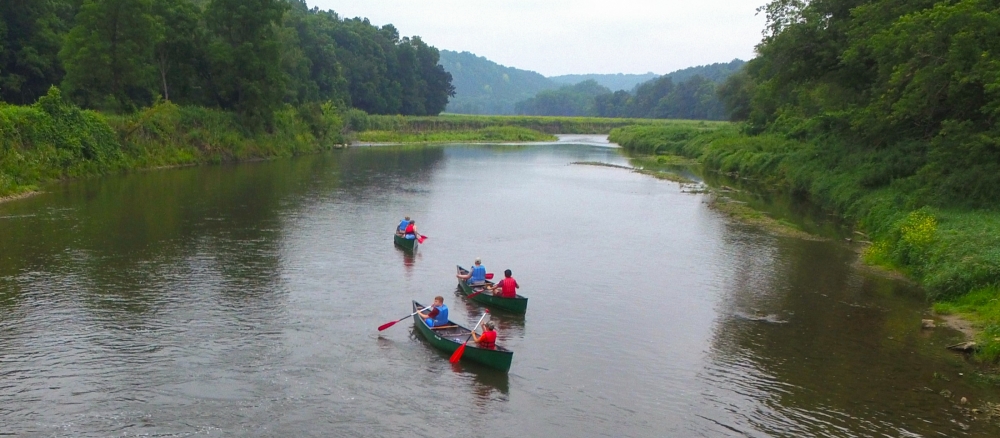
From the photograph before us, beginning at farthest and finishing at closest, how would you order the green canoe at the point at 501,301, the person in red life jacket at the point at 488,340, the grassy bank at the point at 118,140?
the grassy bank at the point at 118,140, the green canoe at the point at 501,301, the person in red life jacket at the point at 488,340

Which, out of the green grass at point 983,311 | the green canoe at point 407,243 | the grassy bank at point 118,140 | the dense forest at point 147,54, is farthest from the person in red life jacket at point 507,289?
the dense forest at point 147,54

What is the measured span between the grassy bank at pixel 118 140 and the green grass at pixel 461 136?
27.9 metres

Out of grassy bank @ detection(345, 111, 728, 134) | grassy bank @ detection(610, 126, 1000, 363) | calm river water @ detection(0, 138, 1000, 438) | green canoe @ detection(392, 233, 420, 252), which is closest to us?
calm river water @ detection(0, 138, 1000, 438)

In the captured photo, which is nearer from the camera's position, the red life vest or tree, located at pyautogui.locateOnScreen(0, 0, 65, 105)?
the red life vest

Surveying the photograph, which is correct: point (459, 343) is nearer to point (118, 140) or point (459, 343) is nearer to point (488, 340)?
point (488, 340)

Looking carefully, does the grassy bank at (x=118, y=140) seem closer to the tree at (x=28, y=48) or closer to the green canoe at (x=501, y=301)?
the tree at (x=28, y=48)

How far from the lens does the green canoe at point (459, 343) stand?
56.1 feet

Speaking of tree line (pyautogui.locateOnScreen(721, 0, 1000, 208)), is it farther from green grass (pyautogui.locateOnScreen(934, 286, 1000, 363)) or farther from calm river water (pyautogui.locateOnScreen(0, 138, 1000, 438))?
green grass (pyautogui.locateOnScreen(934, 286, 1000, 363))

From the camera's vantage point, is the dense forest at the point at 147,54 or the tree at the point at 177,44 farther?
the tree at the point at 177,44

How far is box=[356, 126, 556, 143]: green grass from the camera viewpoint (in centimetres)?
11156

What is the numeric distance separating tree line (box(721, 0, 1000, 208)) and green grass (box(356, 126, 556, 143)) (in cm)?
7073

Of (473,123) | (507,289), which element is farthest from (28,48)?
(473,123)

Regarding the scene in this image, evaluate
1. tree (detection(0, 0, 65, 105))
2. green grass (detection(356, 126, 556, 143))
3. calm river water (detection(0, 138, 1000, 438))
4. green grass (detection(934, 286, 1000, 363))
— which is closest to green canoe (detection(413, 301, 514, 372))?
calm river water (detection(0, 138, 1000, 438))

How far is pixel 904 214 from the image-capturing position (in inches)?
1141
